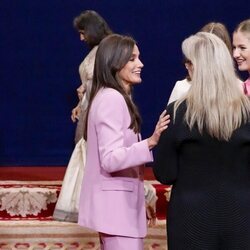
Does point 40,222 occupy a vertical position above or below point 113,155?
below

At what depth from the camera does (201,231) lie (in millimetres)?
2805

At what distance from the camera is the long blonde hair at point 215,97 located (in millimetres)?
2729

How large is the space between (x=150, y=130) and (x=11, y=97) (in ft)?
4.37

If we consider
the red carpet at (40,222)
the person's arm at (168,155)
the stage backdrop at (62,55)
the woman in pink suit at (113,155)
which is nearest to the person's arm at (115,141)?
the woman in pink suit at (113,155)

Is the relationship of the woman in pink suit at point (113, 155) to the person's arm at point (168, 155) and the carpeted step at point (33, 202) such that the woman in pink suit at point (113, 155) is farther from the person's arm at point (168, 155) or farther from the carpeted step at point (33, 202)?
the carpeted step at point (33, 202)

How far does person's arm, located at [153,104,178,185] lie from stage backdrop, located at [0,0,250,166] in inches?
169

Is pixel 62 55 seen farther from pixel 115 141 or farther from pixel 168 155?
pixel 168 155

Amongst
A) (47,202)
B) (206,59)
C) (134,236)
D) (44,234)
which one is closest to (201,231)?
(134,236)

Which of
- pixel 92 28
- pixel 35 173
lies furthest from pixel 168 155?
pixel 35 173

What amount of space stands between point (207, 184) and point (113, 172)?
0.45 metres

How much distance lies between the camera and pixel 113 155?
2.95 metres

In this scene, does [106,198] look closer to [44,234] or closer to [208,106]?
[208,106]

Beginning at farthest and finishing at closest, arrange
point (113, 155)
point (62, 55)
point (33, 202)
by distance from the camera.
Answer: point (62, 55), point (33, 202), point (113, 155)

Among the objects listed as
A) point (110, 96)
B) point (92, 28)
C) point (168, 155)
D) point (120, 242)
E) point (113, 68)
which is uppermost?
point (92, 28)
